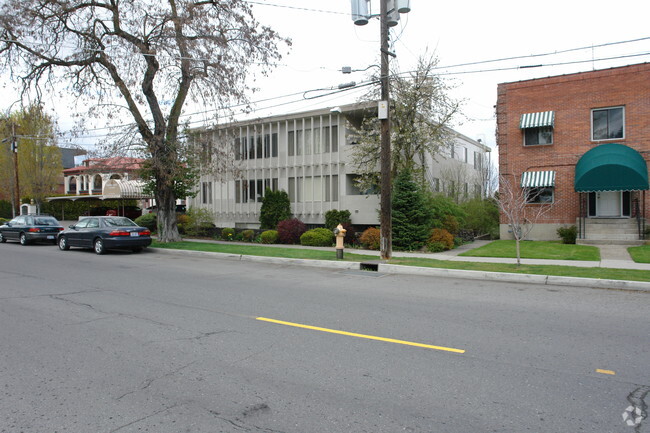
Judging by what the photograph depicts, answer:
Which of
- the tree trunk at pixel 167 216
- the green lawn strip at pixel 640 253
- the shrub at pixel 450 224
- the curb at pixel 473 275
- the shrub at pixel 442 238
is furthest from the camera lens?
the tree trunk at pixel 167 216

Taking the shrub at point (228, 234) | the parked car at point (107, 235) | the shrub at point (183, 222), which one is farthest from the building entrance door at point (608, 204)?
the shrub at point (183, 222)

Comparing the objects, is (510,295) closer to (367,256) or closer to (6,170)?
(367,256)

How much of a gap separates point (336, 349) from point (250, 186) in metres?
21.8

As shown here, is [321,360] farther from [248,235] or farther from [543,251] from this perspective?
[248,235]

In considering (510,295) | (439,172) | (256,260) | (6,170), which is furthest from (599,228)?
(6,170)

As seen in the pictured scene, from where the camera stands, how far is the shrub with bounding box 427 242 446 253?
1773 centimetres

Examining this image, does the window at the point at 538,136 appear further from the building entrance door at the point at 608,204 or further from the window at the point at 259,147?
the window at the point at 259,147

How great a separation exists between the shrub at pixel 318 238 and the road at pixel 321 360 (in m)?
10.5

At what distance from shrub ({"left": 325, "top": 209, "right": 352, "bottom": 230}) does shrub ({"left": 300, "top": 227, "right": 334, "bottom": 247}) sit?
0.98 metres

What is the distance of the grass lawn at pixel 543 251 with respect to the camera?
15.1m

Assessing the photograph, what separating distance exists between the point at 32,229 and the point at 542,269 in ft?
77.4

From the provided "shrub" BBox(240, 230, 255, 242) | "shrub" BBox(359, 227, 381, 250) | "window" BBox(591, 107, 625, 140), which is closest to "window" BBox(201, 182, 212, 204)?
"shrub" BBox(240, 230, 255, 242)

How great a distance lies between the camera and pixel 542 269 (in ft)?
40.0

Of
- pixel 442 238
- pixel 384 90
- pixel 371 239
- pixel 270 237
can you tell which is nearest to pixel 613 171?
pixel 442 238
